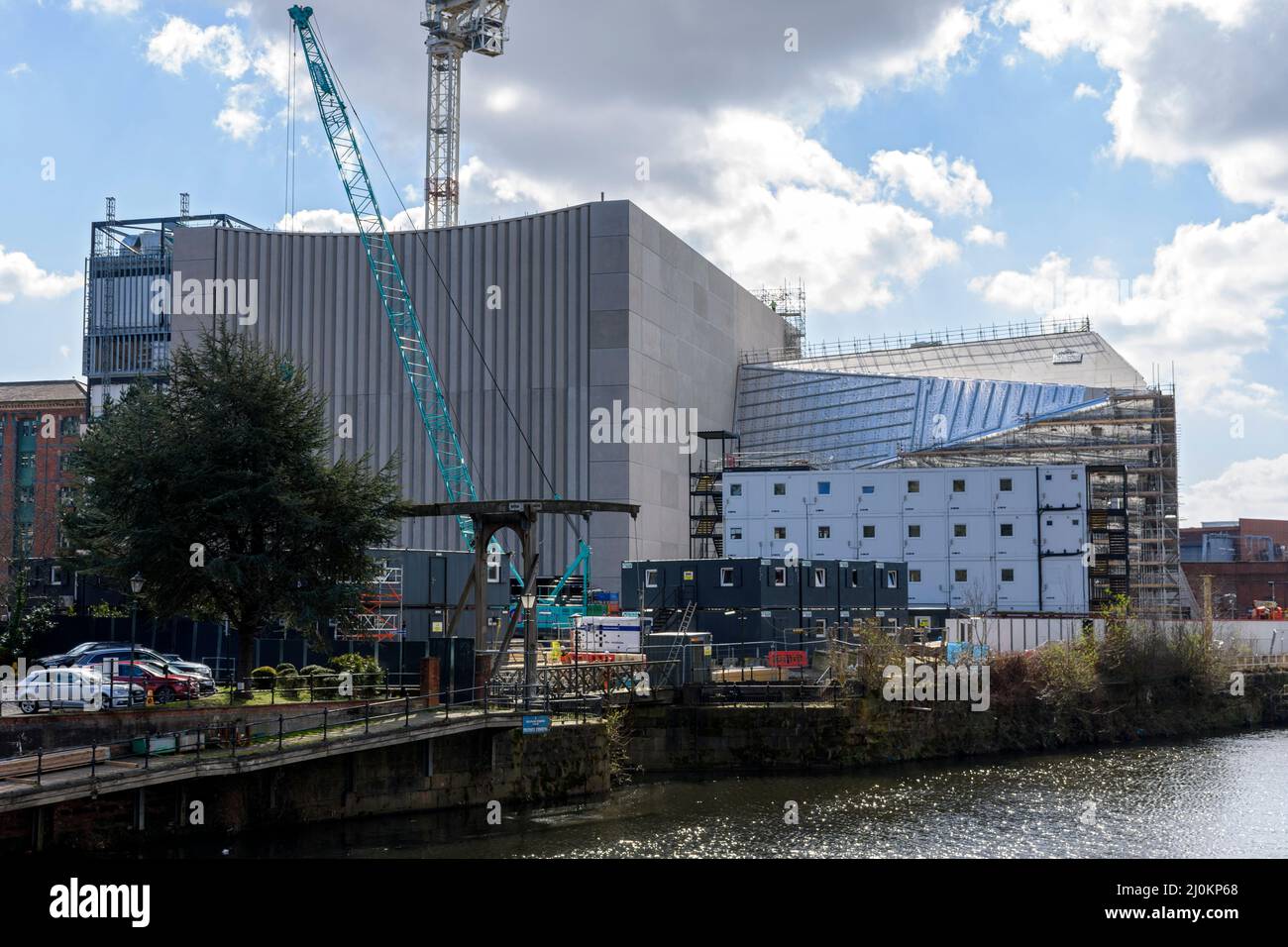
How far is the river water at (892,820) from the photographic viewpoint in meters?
31.9

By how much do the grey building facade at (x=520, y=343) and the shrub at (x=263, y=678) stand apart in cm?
→ 5199

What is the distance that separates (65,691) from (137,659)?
494 cm

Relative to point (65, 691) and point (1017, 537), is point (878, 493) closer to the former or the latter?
point (1017, 537)

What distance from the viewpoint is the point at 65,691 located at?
112 feet

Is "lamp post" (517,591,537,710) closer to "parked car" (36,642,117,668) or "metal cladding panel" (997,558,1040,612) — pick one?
"parked car" (36,642,117,668)

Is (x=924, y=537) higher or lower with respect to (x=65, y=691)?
higher

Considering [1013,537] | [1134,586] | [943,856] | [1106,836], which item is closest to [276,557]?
[943,856]

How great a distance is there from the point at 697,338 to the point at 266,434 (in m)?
68.9

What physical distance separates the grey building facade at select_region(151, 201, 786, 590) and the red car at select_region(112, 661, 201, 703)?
5444cm

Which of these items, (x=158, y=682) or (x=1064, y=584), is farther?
(x=1064, y=584)

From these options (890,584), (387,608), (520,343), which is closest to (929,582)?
(890,584)

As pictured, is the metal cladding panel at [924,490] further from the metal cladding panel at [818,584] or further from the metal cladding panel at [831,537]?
the metal cladding panel at [818,584]

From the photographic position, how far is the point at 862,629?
167 feet
